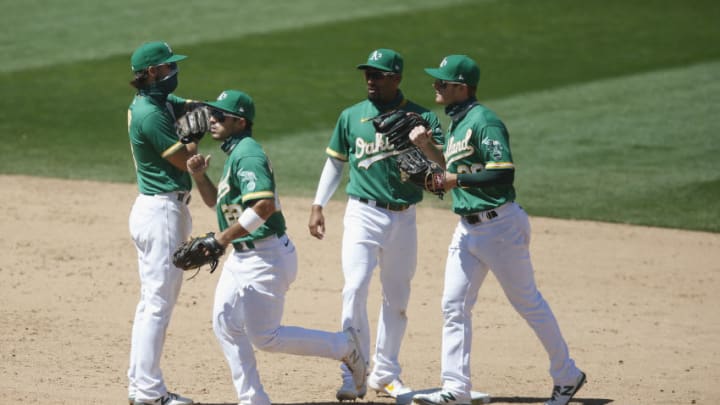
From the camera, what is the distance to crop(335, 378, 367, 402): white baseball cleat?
690 centimetres

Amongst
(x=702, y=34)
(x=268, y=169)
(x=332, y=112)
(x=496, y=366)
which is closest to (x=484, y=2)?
(x=702, y=34)

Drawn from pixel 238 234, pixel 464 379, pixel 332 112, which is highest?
pixel 238 234

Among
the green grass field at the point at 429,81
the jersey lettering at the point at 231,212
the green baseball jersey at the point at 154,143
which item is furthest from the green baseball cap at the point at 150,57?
the green grass field at the point at 429,81

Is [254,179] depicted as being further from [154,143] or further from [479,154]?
[479,154]

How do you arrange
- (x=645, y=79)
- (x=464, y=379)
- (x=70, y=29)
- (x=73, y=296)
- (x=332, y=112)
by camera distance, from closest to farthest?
(x=464, y=379) < (x=73, y=296) < (x=332, y=112) < (x=645, y=79) < (x=70, y=29)

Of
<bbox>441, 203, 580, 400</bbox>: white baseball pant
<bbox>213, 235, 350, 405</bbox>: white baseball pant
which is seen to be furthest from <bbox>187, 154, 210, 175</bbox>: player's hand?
<bbox>441, 203, 580, 400</bbox>: white baseball pant

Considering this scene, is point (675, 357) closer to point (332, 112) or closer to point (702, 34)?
point (332, 112)

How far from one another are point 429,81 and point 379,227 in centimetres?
1073

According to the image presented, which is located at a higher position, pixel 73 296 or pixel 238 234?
pixel 238 234

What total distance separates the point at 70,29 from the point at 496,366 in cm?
1422

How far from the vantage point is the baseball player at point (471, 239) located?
6535 mm

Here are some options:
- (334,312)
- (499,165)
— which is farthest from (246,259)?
(334,312)

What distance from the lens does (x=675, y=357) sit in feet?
26.2

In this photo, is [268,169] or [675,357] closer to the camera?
[268,169]
